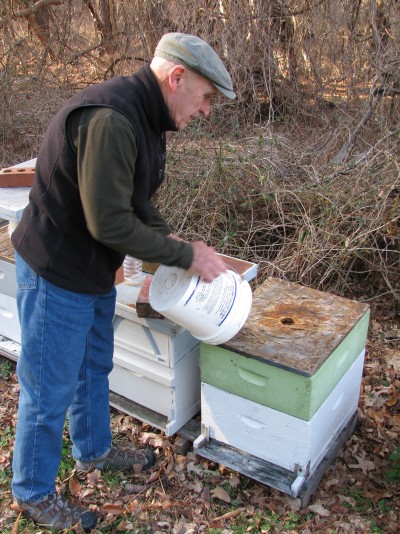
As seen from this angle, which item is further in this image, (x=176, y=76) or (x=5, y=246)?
(x=5, y=246)

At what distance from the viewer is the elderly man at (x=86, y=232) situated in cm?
178

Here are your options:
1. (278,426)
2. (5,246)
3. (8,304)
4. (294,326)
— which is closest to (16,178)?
(5,246)

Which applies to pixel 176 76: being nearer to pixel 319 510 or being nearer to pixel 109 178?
pixel 109 178

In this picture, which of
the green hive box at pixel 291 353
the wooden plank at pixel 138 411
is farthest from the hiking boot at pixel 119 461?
the green hive box at pixel 291 353

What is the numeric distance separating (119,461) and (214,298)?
114cm

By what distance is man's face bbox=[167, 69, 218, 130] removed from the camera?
1891mm

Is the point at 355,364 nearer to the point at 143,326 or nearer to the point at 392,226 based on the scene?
the point at 143,326

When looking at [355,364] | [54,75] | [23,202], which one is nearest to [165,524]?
[355,364]

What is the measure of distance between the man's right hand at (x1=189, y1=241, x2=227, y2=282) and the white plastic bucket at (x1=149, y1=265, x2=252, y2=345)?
86 millimetres

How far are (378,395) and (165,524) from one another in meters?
1.44

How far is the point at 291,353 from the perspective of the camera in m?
2.34

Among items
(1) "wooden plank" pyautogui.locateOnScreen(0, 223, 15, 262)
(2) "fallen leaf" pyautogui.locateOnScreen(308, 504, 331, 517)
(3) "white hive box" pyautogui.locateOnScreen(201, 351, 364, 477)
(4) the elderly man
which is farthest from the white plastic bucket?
(1) "wooden plank" pyautogui.locateOnScreen(0, 223, 15, 262)

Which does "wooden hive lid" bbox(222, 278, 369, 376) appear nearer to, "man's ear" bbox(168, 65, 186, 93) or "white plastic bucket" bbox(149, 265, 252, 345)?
"white plastic bucket" bbox(149, 265, 252, 345)

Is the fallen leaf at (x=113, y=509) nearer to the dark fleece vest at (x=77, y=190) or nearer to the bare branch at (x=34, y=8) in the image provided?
the dark fleece vest at (x=77, y=190)
